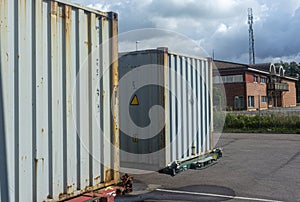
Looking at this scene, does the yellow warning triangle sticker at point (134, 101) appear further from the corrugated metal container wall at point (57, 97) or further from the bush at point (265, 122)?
the bush at point (265, 122)

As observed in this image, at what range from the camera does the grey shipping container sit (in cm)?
730

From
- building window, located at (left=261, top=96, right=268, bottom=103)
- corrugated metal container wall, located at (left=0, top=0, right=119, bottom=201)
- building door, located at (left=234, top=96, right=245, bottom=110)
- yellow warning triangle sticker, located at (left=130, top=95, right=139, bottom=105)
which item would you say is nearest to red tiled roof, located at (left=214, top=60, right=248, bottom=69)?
building door, located at (left=234, top=96, right=245, bottom=110)

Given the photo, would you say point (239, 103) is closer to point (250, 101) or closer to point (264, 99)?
point (250, 101)

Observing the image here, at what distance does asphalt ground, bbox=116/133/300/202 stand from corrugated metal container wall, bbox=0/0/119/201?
4.65 feet

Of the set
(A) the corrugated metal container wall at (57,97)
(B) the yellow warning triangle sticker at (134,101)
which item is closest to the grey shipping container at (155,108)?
(B) the yellow warning triangle sticker at (134,101)

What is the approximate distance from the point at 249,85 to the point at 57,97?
4442 cm

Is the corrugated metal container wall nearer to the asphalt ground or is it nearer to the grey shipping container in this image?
the asphalt ground

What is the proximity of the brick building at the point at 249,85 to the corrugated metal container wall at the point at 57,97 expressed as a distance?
37432 mm

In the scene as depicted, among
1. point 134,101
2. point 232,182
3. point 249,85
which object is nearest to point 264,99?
point 249,85

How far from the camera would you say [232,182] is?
8781 millimetres

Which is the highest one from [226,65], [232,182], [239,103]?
[226,65]

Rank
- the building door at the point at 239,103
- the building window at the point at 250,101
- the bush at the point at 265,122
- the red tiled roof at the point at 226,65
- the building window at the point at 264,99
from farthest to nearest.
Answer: the building window at the point at 264,99
the building window at the point at 250,101
the red tiled roof at the point at 226,65
the building door at the point at 239,103
the bush at the point at 265,122

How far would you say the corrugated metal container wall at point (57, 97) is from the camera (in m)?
3.45

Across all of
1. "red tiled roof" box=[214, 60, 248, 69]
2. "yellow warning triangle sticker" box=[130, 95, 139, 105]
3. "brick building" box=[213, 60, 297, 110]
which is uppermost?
"red tiled roof" box=[214, 60, 248, 69]
